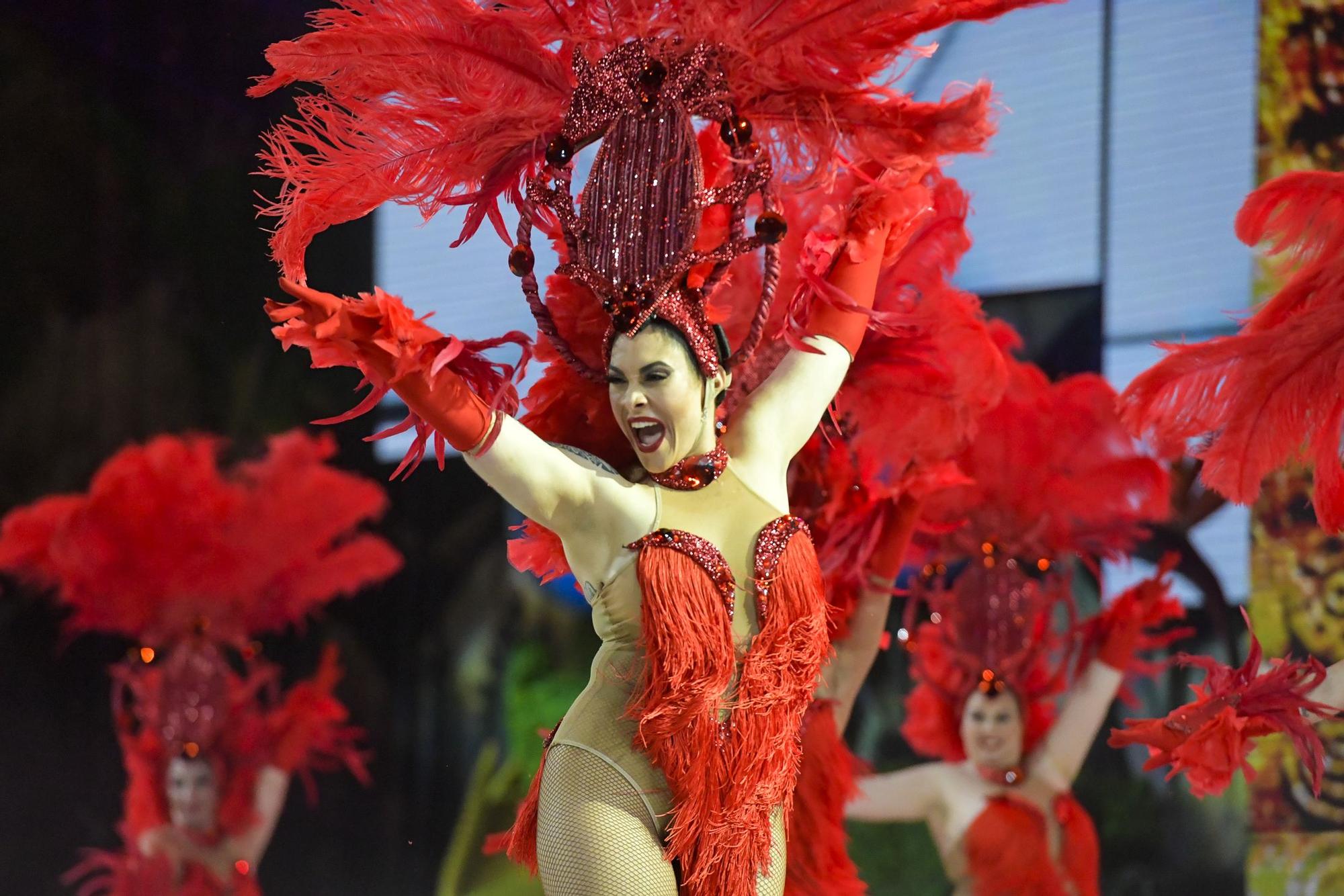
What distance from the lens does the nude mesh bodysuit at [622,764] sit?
1646mm

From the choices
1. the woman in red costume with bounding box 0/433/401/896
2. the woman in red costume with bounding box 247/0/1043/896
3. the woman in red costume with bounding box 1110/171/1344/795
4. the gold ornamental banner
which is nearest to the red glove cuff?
the gold ornamental banner

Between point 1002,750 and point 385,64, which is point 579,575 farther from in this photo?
point 1002,750

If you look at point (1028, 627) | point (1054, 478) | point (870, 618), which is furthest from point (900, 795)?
point (870, 618)

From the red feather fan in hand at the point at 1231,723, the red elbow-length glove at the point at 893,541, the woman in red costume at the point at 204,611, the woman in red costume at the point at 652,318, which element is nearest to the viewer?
the woman in red costume at the point at 652,318

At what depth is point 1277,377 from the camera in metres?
1.92

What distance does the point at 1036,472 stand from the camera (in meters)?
3.27

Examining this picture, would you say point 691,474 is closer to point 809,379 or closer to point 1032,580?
point 809,379

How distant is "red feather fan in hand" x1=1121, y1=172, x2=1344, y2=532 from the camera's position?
6.23ft

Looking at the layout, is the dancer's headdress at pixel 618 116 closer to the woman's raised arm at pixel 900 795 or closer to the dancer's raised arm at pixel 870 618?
the dancer's raised arm at pixel 870 618

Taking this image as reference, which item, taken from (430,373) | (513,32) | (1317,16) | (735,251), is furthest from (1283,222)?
(1317,16)

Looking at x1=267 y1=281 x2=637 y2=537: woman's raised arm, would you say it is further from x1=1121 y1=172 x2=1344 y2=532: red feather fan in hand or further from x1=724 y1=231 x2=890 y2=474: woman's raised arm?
x1=1121 y1=172 x2=1344 y2=532: red feather fan in hand

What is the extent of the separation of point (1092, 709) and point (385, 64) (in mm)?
2317

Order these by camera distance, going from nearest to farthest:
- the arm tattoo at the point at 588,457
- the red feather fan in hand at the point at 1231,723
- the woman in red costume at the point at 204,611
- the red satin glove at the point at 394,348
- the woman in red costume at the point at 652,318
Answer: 1. the red satin glove at the point at 394,348
2. the woman in red costume at the point at 652,318
3. the arm tattoo at the point at 588,457
4. the red feather fan in hand at the point at 1231,723
5. the woman in red costume at the point at 204,611

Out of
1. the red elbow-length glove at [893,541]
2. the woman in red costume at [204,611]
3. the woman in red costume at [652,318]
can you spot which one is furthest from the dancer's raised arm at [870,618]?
the woman in red costume at [204,611]
